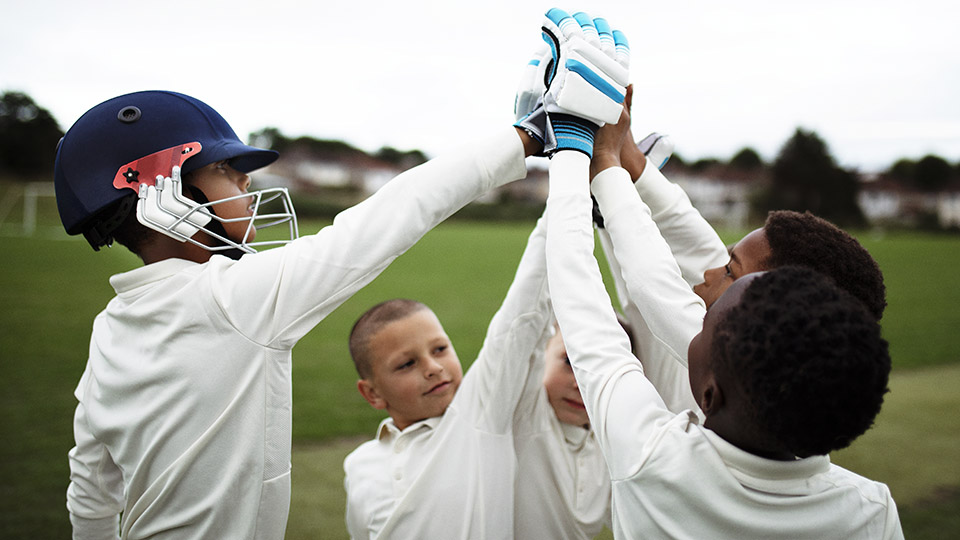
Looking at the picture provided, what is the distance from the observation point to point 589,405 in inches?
61.6

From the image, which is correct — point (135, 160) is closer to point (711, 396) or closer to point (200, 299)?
point (200, 299)

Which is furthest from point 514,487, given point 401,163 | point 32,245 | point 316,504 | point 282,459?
point 401,163

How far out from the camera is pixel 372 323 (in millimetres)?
2754

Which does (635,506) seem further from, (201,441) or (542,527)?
(201,441)

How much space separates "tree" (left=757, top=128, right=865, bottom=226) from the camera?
57253mm

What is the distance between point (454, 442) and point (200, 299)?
40.1 inches

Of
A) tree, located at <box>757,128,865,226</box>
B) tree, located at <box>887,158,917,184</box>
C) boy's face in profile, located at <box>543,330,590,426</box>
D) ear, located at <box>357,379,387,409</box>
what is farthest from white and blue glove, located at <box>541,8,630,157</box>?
tree, located at <box>887,158,917,184</box>

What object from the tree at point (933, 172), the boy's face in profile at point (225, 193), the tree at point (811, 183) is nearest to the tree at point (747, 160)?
the tree at point (933, 172)

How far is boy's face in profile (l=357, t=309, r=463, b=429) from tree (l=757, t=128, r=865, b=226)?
59.7 m

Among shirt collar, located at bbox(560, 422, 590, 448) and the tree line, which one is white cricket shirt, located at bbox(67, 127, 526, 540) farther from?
the tree line

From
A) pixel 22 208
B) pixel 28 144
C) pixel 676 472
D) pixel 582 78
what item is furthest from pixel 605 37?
pixel 28 144

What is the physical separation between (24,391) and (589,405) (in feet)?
22.9

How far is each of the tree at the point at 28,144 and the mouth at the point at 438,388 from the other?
1813 inches

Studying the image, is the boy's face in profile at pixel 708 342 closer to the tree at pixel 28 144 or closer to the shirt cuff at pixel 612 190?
the shirt cuff at pixel 612 190
